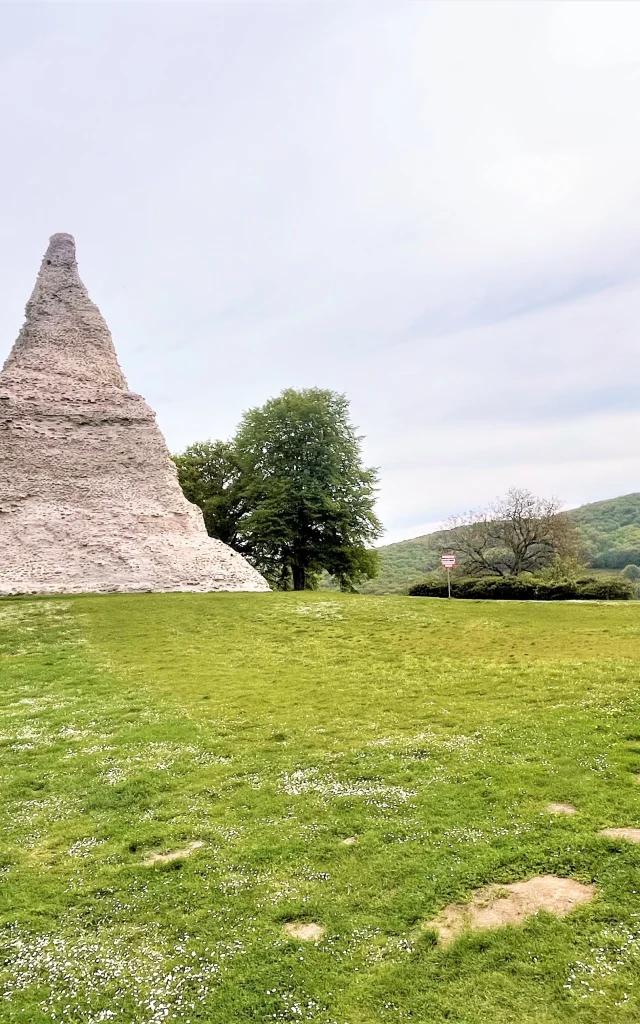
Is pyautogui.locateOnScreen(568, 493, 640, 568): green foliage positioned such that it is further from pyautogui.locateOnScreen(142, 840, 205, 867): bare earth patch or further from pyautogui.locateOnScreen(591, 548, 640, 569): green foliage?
pyautogui.locateOnScreen(142, 840, 205, 867): bare earth patch

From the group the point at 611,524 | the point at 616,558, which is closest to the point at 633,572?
the point at 616,558

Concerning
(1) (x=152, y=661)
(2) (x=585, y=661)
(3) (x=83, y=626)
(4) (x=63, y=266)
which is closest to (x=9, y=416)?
(4) (x=63, y=266)

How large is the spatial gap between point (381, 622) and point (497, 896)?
1994 cm

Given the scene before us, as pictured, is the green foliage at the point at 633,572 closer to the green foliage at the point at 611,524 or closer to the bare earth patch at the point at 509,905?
the green foliage at the point at 611,524

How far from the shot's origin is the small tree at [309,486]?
52219 mm

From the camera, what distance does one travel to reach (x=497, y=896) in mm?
6039

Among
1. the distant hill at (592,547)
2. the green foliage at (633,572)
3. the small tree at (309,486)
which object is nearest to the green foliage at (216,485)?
the small tree at (309,486)

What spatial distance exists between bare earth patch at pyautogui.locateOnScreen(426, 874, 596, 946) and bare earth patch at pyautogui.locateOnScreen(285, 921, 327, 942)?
42.3 inches

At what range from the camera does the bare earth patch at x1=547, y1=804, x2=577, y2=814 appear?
7551 mm

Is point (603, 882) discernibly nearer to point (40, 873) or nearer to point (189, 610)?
point (40, 873)

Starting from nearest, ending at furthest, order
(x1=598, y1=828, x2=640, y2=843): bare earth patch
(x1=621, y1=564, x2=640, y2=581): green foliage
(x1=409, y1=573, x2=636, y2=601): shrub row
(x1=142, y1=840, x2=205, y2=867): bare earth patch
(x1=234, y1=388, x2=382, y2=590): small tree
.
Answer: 1. (x1=598, y1=828, x2=640, y2=843): bare earth patch
2. (x1=142, y1=840, x2=205, y2=867): bare earth patch
3. (x1=409, y1=573, x2=636, y2=601): shrub row
4. (x1=234, y1=388, x2=382, y2=590): small tree
5. (x1=621, y1=564, x2=640, y2=581): green foliage

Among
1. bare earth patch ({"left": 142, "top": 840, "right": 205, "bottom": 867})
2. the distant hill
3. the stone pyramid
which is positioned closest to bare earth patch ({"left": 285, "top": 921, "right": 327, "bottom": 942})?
bare earth patch ({"left": 142, "top": 840, "right": 205, "bottom": 867})

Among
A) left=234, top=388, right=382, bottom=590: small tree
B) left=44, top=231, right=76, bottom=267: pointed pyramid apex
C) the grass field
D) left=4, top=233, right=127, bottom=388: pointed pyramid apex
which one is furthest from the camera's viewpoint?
left=234, top=388, right=382, bottom=590: small tree

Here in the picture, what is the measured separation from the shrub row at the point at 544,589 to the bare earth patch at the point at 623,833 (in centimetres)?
3074
